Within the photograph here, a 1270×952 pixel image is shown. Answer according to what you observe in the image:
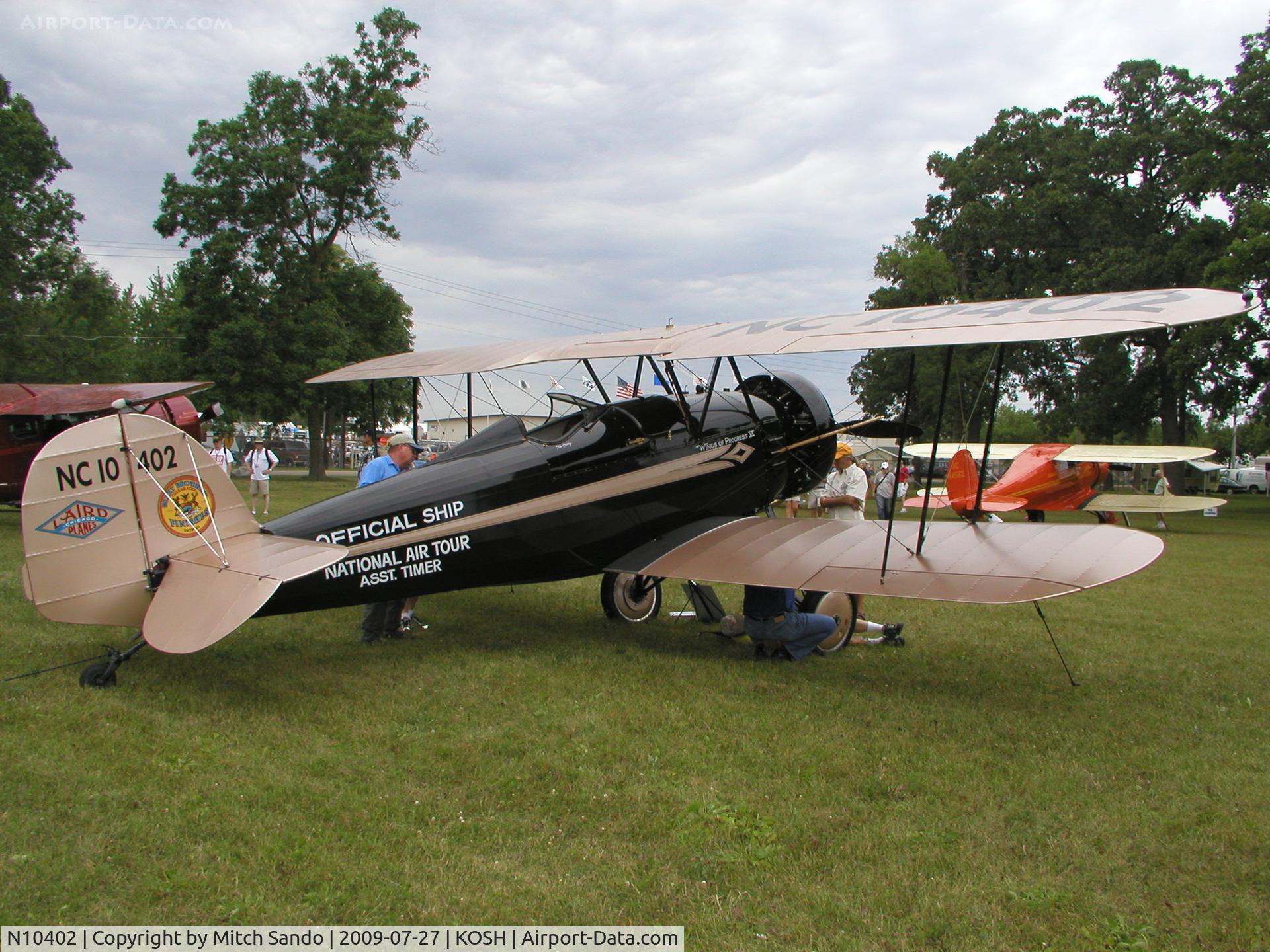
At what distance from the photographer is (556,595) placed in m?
9.01

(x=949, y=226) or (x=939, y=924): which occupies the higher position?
(x=949, y=226)

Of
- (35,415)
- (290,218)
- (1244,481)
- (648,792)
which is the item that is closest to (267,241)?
(290,218)

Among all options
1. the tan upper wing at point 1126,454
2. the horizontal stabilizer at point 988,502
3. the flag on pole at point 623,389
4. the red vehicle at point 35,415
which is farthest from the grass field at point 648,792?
the tan upper wing at point 1126,454

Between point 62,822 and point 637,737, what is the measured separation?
257 centimetres

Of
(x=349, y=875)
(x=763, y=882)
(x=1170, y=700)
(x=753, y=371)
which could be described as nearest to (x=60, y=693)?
(x=349, y=875)

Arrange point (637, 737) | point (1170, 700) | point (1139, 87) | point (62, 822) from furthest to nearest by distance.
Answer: point (1139, 87), point (1170, 700), point (637, 737), point (62, 822)

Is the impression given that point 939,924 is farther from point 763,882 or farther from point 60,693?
point 60,693

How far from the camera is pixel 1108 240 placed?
31.6 meters

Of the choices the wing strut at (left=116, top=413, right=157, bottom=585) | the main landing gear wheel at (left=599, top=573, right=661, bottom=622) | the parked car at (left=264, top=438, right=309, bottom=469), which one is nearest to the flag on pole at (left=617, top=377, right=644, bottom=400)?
the main landing gear wheel at (left=599, top=573, right=661, bottom=622)

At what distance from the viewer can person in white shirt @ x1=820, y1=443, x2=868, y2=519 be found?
9148 millimetres

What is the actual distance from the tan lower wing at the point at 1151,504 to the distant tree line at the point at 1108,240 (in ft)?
34.6

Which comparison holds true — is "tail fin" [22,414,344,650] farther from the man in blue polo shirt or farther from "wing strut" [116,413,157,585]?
the man in blue polo shirt

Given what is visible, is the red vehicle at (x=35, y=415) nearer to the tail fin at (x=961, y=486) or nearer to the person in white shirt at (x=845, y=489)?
the person in white shirt at (x=845, y=489)

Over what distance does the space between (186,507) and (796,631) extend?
4.17 m
